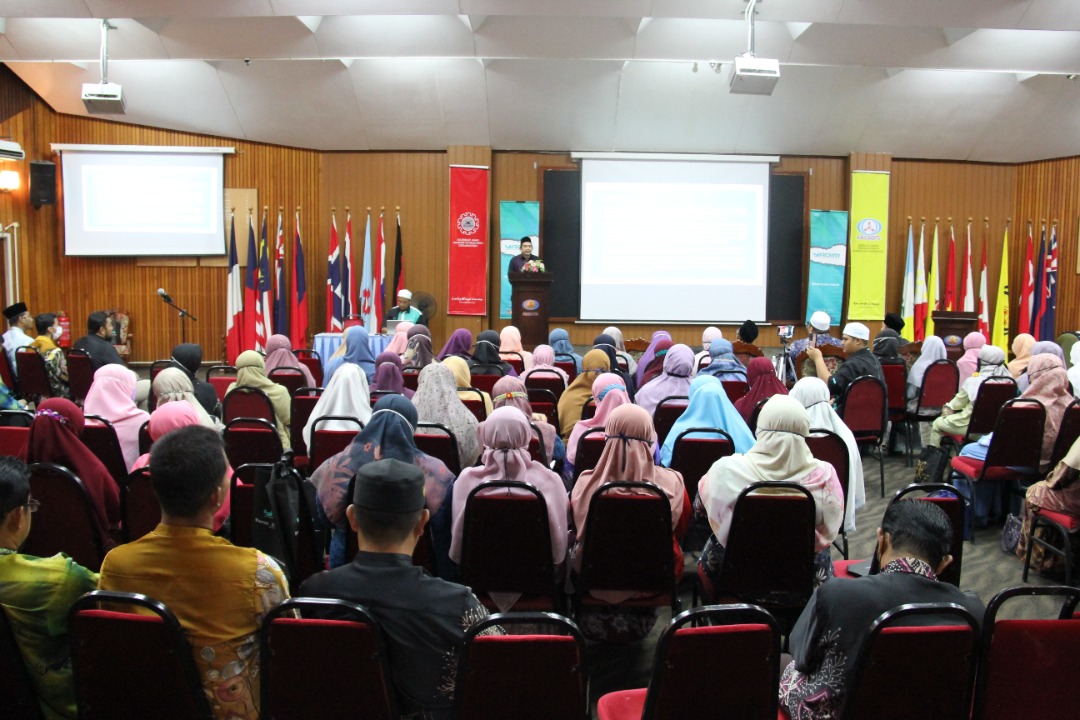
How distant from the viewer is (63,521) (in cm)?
308

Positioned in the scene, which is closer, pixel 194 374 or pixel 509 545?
pixel 509 545

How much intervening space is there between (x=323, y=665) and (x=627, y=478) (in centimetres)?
159

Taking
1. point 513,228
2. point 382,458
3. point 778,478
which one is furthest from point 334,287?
point 778,478

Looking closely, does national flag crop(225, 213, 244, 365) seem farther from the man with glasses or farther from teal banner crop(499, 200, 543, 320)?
the man with glasses

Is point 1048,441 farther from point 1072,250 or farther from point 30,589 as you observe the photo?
point 1072,250

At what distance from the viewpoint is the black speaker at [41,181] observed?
11.3 meters

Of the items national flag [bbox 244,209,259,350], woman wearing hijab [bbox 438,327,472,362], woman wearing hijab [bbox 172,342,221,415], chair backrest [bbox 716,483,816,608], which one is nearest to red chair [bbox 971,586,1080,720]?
chair backrest [bbox 716,483,816,608]

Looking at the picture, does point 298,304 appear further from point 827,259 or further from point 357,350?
point 827,259

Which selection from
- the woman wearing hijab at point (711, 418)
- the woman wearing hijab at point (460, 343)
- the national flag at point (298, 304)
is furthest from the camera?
the national flag at point (298, 304)

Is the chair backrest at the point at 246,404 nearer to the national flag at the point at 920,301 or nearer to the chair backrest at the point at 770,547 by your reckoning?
the chair backrest at the point at 770,547

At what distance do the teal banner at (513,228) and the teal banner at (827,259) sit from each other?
13.6 feet

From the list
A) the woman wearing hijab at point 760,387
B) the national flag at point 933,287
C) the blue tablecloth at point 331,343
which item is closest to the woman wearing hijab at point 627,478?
the woman wearing hijab at point 760,387

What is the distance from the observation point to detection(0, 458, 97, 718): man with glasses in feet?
6.53

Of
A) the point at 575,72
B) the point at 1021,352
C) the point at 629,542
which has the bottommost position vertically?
the point at 629,542
